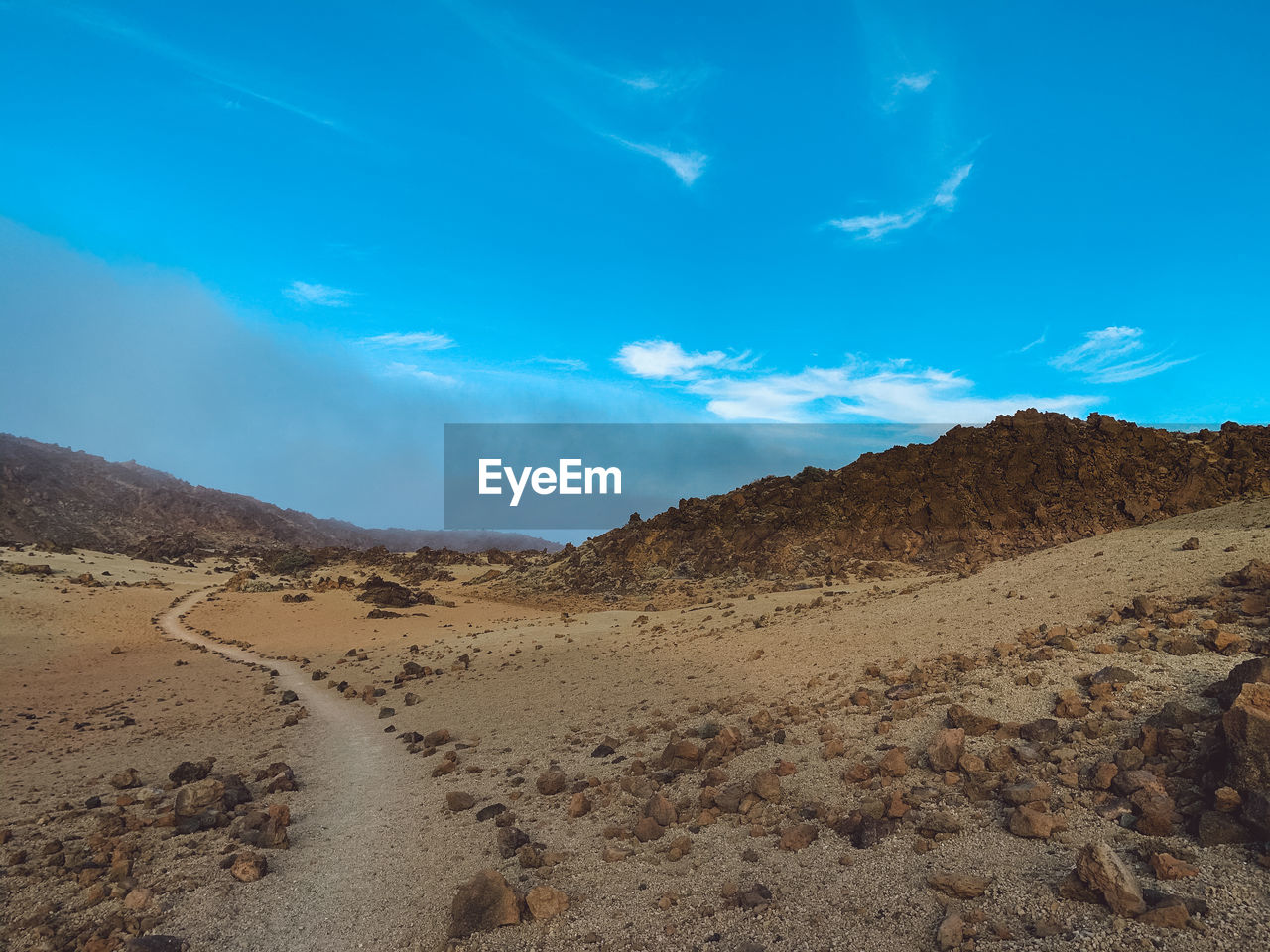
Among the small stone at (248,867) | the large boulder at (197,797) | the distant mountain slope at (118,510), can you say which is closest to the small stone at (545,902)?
the small stone at (248,867)

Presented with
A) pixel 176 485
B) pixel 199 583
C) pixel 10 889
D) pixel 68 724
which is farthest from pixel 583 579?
pixel 176 485

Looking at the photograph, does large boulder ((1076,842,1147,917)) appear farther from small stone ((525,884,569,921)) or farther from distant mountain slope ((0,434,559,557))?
distant mountain slope ((0,434,559,557))

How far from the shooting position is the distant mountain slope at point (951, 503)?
93.6 feet

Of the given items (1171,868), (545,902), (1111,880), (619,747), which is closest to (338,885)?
(545,902)

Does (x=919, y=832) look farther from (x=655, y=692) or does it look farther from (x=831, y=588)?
A: (x=831, y=588)

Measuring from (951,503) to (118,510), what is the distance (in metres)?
87.4

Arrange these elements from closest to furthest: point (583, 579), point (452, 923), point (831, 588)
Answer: point (452, 923)
point (831, 588)
point (583, 579)

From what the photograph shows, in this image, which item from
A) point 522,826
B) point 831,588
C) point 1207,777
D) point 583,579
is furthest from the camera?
point 583,579

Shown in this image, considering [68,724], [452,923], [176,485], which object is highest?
[176,485]

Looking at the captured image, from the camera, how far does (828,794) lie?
5910mm

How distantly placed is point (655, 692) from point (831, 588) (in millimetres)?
14220

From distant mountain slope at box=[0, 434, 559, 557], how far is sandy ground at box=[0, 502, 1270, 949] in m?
47.0

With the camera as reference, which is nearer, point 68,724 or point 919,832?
point 919,832

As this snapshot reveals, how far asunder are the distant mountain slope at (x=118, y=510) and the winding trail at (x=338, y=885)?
181 ft
